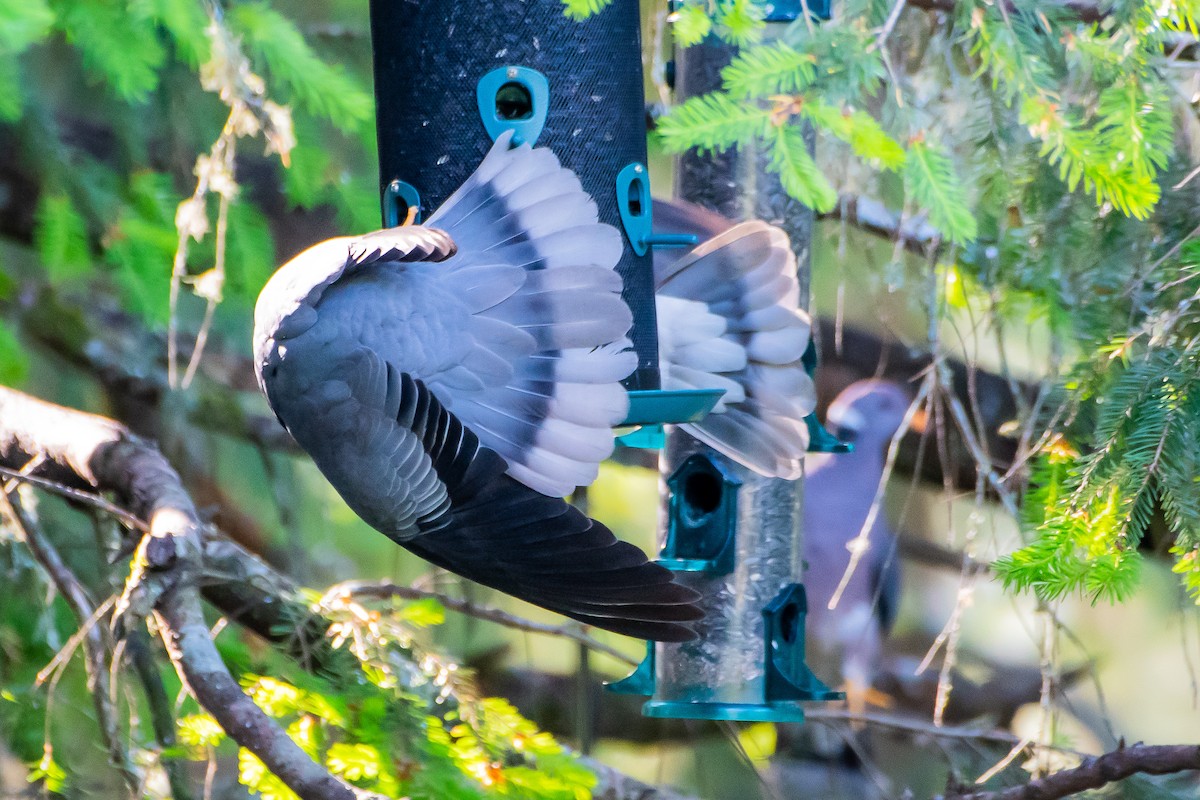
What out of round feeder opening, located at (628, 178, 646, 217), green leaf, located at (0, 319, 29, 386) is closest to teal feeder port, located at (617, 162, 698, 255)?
round feeder opening, located at (628, 178, 646, 217)

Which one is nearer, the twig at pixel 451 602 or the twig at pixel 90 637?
the twig at pixel 90 637

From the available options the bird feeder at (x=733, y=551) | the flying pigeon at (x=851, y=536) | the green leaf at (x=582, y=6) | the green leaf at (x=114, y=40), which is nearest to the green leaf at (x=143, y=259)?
the green leaf at (x=114, y=40)

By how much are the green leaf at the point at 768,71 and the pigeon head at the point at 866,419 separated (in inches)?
152

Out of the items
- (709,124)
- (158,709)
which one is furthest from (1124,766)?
(158,709)

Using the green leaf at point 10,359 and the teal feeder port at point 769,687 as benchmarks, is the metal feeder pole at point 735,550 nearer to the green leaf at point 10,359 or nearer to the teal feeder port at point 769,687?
the teal feeder port at point 769,687

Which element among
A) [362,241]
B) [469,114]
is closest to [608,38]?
[469,114]

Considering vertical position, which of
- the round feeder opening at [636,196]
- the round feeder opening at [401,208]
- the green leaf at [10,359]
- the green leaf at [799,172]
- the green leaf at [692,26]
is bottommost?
the green leaf at [10,359]

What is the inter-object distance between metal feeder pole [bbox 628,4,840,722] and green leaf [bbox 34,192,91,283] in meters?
1.43

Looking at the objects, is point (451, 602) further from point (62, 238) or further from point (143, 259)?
point (62, 238)

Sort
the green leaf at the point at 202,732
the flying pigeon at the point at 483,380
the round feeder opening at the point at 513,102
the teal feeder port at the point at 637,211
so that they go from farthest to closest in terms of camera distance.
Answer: the teal feeder port at the point at 637,211 → the round feeder opening at the point at 513,102 → the green leaf at the point at 202,732 → the flying pigeon at the point at 483,380

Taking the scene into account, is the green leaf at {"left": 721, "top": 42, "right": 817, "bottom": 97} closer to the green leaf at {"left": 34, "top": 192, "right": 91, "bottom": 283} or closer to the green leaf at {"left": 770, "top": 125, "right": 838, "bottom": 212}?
the green leaf at {"left": 770, "top": 125, "right": 838, "bottom": 212}

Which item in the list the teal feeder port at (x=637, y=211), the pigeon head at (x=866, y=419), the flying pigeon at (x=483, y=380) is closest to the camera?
the flying pigeon at (x=483, y=380)

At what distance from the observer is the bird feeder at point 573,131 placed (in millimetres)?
2699

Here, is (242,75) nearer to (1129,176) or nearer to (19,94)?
(19,94)
